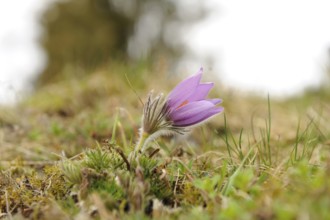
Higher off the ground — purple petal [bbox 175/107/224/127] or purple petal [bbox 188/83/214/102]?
purple petal [bbox 188/83/214/102]

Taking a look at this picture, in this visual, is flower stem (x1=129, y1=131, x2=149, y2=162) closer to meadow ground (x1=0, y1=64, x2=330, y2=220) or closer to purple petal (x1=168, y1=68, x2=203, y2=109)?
meadow ground (x1=0, y1=64, x2=330, y2=220)

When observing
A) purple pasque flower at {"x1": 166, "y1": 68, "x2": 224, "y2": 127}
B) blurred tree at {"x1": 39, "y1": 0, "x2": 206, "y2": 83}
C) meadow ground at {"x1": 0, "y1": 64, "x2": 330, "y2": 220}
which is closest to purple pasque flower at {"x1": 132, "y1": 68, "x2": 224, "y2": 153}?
purple pasque flower at {"x1": 166, "y1": 68, "x2": 224, "y2": 127}

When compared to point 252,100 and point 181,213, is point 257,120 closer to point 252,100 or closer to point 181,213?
point 252,100

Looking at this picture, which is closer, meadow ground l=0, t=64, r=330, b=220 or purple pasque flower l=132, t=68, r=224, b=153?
meadow ground l=0, t=64, r=330, b=220

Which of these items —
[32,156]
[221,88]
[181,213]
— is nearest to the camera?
[181,213]

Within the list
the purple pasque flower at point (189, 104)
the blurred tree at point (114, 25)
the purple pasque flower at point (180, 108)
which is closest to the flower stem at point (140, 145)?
the purple pasque flower at point (180, 108)

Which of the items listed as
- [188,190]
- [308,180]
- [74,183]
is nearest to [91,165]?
[74,183]

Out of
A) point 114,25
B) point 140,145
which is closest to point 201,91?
point 140,145

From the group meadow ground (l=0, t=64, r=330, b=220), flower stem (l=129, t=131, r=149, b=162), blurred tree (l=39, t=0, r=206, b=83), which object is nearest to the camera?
meadow ground (l=0, t=64, r=330, b=220)
